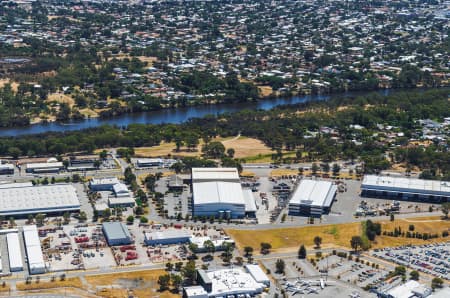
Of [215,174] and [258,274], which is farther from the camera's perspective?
[215,174]

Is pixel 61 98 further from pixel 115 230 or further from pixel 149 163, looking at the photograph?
pixel 115 230

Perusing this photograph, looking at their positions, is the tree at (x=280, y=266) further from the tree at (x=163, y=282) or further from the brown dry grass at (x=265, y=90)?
the brown dry grass at (x=265, y=90)

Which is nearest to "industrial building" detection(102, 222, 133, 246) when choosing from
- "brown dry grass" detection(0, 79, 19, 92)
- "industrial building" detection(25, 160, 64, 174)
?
"industrial building" detection(25, 160, 64, 174)

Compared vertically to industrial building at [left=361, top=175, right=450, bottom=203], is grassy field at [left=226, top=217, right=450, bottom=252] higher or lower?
lower

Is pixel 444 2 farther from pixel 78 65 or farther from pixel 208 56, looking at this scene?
pixel 78 65

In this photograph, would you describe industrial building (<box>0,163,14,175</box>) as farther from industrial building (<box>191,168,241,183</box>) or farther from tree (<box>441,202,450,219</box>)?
tree (<box>441,202,450,219</box>)

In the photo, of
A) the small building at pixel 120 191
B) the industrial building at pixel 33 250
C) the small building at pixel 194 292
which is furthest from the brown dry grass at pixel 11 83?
the small building at pixel 194 292

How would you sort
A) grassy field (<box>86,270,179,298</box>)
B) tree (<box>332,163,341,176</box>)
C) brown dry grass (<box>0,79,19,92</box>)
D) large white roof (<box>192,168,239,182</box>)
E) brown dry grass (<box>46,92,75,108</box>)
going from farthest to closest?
1. brown dry grass (<box>0,79,19,92</box>)
2. brown dry grass (<box>46,92,75,108</box>)
3. tree (<box>332,163,341,176</box>)
4. large white roof (<box>192,168,239,182</box>)
5. grassy field (<box>86,270,179,298</box>)

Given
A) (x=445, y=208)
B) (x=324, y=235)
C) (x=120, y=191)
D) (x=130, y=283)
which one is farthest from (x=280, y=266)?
(x=120, y=191)
